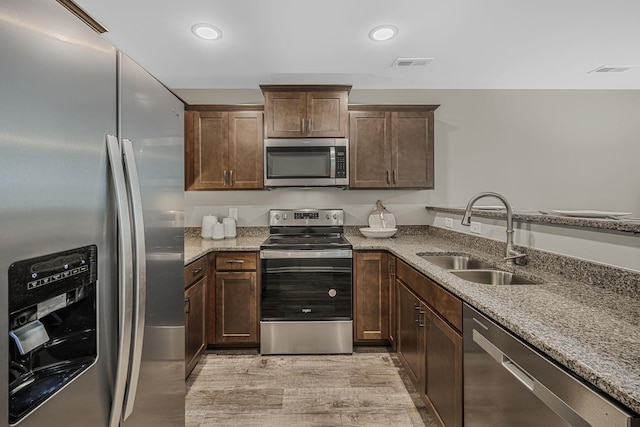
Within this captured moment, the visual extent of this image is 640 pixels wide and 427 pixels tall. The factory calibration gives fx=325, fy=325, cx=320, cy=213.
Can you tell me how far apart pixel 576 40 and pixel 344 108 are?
191 cm

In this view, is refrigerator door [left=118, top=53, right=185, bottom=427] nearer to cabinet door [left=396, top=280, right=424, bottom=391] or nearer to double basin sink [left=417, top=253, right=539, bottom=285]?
cabinet door [left=396, top=280, right=424, bottom=391]

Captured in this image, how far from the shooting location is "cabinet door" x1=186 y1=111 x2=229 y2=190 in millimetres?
3168

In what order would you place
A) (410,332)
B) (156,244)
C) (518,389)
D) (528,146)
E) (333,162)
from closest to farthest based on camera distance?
(518,389)
(156,244)
(410,332)
(333,162)
(528,146)

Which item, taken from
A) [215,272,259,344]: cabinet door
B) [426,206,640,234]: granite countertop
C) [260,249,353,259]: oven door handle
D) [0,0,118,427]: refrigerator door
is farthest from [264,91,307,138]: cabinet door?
[0,0,118,427]: refrigerator door

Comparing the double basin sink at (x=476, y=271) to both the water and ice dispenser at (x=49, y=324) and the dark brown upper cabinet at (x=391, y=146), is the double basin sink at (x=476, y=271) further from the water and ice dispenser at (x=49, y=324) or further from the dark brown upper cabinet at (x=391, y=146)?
the water and ice dispenser at (x=49, y=324)

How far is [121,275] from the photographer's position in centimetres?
90

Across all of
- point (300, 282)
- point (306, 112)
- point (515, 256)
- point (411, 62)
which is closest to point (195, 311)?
point (300, 282)

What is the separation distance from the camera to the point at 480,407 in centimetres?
130

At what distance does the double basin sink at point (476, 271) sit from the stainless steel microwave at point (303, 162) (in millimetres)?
1155

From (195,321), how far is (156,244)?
5.16 ft

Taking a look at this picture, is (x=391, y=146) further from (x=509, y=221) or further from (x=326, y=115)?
(x=509, y=221)

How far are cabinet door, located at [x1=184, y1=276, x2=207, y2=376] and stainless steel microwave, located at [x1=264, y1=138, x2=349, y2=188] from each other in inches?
45.3

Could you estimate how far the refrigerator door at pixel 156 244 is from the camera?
100 cm

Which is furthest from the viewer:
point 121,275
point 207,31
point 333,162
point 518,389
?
point 333,162
